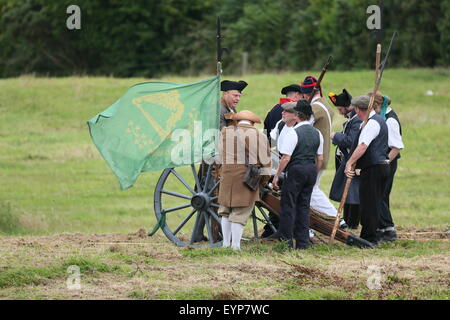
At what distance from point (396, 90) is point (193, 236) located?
719 inches

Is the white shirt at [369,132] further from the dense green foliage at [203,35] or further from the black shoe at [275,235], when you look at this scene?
the dense green foliage at [203,35]

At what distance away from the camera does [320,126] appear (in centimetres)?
1144

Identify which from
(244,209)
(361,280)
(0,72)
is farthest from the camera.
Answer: (0,72)

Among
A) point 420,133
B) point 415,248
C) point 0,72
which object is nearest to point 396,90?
point 420,133

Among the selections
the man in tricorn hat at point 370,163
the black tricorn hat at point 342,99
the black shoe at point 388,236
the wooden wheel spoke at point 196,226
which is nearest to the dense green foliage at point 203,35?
the black tricorn hat at point 342,99

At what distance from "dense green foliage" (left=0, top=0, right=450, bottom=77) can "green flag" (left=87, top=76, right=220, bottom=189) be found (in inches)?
1116

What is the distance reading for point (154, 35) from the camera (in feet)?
165

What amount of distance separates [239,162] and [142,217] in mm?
5834

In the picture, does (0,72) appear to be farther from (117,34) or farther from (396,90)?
(396,90)

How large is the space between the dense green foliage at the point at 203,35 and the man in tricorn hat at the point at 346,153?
26612 mm

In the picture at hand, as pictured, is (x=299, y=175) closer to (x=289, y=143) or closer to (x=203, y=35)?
(x=289, y=143)

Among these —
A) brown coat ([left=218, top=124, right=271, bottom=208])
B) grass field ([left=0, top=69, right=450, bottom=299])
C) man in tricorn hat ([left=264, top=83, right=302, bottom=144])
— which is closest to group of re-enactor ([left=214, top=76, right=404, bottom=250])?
brown coat ([left=218, top=124, right=271, bottom=208])

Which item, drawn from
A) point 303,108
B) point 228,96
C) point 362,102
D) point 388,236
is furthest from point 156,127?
point 388,236

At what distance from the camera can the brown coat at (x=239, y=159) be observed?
1023 cm
